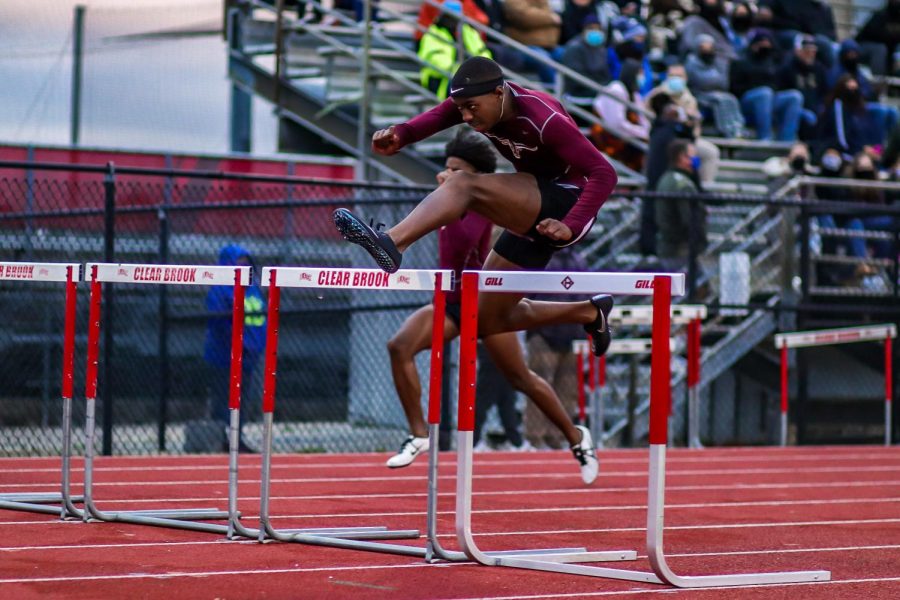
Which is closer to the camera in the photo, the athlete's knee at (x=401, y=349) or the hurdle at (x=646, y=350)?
the athlete's knee at (x=401, y=349)

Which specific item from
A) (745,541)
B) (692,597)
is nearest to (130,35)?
(745,541)

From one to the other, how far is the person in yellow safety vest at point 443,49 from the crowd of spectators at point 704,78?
15.1 inches

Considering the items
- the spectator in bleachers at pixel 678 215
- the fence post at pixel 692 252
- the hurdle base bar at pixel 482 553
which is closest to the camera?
the hurdle base bar at pixel 482 553

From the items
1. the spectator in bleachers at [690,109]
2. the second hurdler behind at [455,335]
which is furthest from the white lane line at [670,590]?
the spectator in bleachers at [690,109]

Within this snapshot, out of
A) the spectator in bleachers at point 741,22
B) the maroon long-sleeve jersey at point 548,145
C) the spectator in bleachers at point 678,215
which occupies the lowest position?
the maroon long-sleeve jersey at point 548,145

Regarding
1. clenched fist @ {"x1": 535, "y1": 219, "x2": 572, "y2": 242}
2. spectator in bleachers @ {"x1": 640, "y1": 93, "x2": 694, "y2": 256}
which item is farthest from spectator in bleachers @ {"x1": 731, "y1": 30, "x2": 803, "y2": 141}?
clenched fist @ {"x1": 535, "y1": 219, "x2": 572, "y2": 242}

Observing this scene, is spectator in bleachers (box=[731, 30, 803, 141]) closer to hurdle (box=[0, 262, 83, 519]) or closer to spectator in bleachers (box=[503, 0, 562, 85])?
spectator in bleachers (box=[503, 0, 562, 85])

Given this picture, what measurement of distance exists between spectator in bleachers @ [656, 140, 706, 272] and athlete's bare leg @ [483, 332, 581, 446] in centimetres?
523

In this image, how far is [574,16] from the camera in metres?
19.0

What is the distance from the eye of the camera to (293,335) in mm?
13852

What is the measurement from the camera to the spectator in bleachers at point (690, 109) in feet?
54.4

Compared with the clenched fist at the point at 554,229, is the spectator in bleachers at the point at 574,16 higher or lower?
higher

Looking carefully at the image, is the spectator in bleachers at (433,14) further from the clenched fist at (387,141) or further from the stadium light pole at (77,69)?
the clenched fist at (387,141)

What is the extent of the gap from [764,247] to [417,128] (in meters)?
9.10
